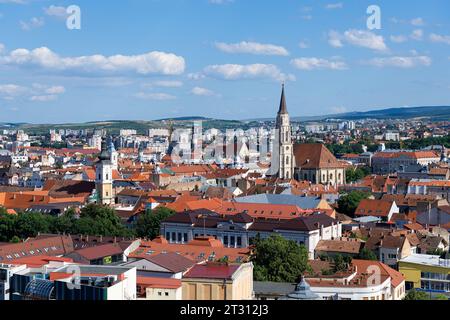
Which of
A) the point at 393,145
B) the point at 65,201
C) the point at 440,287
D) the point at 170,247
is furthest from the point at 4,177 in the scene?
the point at 393,145

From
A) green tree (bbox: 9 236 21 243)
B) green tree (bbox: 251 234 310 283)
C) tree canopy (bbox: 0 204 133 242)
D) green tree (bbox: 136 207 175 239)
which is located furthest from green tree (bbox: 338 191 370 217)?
green tree (bbox: 9 236 21 243)

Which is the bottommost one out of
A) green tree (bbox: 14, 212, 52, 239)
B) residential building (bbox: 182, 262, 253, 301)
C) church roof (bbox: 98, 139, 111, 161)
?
green tree (bbox: 14, 212, 52, 239)

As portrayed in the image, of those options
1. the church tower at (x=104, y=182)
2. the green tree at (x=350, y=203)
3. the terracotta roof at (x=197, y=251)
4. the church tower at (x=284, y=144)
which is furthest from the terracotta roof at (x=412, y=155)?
the terracotta roof at (x=197, y=251)

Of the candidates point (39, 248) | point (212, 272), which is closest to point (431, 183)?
point (39, 248)

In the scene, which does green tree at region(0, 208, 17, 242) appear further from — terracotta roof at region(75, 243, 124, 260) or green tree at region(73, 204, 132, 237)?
terracotta roof at region(75, 243, 124, 260)

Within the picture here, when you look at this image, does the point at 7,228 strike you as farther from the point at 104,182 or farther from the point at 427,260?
the point at 427,260

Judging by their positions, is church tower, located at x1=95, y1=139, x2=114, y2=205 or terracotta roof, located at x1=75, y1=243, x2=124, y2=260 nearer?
terracotta roof, located at x1=75, y1=243, x2=124, y2=260

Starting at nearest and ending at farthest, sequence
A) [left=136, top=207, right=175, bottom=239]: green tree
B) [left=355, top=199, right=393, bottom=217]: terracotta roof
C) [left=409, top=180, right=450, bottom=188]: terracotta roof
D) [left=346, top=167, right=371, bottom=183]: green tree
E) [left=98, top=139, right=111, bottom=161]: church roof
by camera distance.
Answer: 1. [left=136, top=207, right=175, bottom=239]: green tree
2. [left=355, top=199, right=393, bottom=217]: terracotta roof
3. [left=98, top=139, right=111, bottom=161]: church roof
4. [left=409, top=180, right=450, bottom=188]: terracotta roof
5. [left=346, top=167, right=371, bottom=183]: green tree
